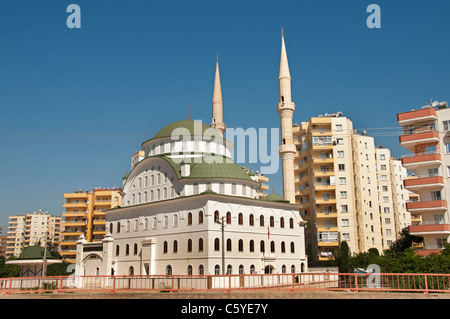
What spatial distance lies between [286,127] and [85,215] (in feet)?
128

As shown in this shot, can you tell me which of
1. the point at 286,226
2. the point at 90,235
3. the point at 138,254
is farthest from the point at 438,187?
the point at 90,235

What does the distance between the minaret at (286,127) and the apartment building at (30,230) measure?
8638 centimetres

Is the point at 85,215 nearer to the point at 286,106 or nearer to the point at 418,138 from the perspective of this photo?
the point at 286,106

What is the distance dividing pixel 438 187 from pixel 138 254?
2583cm

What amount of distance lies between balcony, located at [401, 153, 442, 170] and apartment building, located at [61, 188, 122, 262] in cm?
4763

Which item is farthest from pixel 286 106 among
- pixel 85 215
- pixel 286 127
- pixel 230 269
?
pixel 85 215

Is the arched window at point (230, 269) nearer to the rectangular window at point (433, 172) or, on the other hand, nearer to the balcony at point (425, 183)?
the balcony at point (425, 183)

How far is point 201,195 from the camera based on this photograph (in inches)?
1451

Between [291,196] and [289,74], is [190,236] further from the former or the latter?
[289,74]

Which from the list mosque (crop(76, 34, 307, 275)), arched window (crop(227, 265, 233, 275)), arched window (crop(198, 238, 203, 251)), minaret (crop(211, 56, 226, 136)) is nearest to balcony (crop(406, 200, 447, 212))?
mosque (crop(76, 34, 307, 275))

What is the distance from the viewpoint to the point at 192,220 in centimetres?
3741

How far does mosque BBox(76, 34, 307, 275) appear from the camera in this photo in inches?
1448
